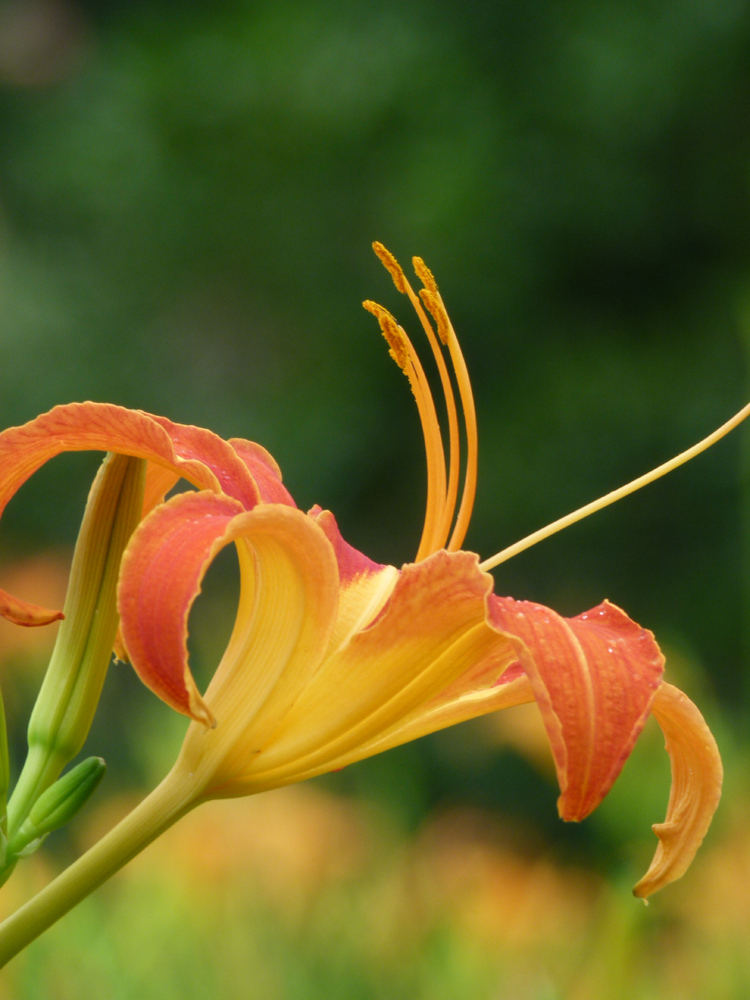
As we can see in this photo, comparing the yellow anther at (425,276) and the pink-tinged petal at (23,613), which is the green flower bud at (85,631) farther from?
the yellow anther at (425,276)

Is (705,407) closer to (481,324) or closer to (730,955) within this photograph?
(481,324)

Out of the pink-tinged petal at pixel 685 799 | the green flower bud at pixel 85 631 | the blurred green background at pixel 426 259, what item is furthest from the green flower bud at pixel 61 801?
the blurred green background at pixel 426 259

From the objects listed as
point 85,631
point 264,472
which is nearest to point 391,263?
point 264,472

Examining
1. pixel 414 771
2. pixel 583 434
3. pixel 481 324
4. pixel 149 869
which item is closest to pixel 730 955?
pixel 149 869

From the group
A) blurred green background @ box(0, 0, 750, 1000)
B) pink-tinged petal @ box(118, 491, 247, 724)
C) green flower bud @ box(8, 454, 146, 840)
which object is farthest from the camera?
blurred green background @ box(0, 0, 750, 1000)

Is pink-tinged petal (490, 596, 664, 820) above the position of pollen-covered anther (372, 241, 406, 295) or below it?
below

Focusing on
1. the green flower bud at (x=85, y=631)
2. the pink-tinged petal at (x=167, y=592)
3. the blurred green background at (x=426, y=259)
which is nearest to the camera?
the pink-tinged petal at (x=167, y=592)

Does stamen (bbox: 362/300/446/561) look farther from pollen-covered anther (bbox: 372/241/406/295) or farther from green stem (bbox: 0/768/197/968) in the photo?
green stem (bbox: 0/768/197/968)

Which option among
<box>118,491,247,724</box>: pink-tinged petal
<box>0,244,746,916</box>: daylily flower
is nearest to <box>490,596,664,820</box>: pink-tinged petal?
<box>0,244,746,916</box>: daylily flower

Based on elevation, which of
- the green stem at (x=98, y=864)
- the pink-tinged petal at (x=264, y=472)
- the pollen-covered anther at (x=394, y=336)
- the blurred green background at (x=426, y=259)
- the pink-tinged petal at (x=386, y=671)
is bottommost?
the green stem at (x=98, y=864)
